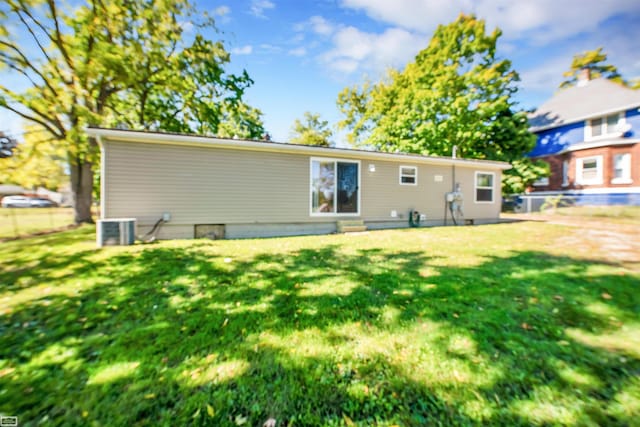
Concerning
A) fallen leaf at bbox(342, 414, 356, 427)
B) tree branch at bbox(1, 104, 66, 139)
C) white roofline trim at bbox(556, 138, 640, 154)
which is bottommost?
fallen leaf at bbox(342, 414, 356, 427)

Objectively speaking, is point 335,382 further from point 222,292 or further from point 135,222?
point 135,222

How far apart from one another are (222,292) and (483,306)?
3010 millimetres

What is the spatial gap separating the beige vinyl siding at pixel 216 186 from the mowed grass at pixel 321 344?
2553mm

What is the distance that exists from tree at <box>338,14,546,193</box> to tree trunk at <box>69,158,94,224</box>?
1717 cm

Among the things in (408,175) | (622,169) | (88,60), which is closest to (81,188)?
(88,60)

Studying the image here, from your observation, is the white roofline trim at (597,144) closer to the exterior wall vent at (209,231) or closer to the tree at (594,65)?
the tree at (594,65)

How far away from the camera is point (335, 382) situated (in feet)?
5.43

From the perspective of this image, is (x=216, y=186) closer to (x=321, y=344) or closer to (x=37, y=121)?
(x=321, y=344)

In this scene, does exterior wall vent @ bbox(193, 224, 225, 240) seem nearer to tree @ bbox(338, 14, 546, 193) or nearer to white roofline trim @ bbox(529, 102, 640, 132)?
tree @ bbox(338, 14, 546, 193)

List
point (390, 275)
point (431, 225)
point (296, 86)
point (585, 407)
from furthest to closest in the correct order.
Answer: point (296, 86) < point (431, 225) < point (390, 275) < point (585, 407)

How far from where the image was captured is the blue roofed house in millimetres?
13828

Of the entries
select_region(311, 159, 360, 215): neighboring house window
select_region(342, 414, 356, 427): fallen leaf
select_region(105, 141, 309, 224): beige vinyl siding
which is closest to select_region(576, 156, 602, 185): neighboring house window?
select_region(311, 159, 360, 215): neighboring house window

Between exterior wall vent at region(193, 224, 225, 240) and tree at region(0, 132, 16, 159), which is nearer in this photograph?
exterior wall vent at region(193, 224, 225, 240)

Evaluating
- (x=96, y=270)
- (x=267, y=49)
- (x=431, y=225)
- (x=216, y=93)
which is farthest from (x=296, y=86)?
(x=96, y=270)
